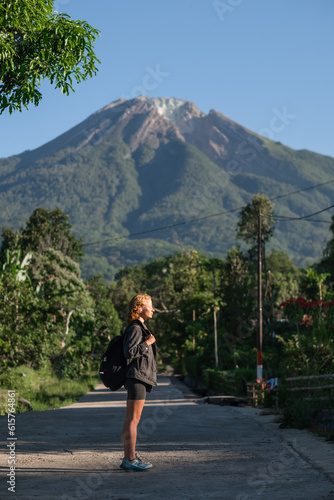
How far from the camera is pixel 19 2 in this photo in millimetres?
10820

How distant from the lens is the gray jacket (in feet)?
23.7

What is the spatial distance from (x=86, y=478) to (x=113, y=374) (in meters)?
1.10

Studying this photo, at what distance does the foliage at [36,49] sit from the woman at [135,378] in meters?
5.62

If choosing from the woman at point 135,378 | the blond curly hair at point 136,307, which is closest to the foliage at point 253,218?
the blond curly hair at point 136,307

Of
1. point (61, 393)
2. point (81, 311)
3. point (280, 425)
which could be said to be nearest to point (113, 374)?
point (280, 425)

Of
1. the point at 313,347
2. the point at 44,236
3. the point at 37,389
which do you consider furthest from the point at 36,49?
the point at 44,236

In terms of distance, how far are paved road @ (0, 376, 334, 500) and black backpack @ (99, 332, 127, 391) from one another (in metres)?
0.92

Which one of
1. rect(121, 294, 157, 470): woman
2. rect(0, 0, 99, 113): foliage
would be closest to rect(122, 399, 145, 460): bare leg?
rect(121, 294, 157, 470): woman

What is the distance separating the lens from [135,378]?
7199 millimetres

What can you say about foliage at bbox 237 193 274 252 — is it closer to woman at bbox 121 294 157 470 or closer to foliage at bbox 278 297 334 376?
foliage at bbox 278 297 334 376

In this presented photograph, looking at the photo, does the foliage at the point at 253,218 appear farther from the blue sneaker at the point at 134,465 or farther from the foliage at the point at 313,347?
the blue sneaker at the point at 134,465

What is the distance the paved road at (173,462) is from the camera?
19.9 feet

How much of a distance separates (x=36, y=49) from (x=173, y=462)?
7.31 metres

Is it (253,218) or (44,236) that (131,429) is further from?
(44,236)
